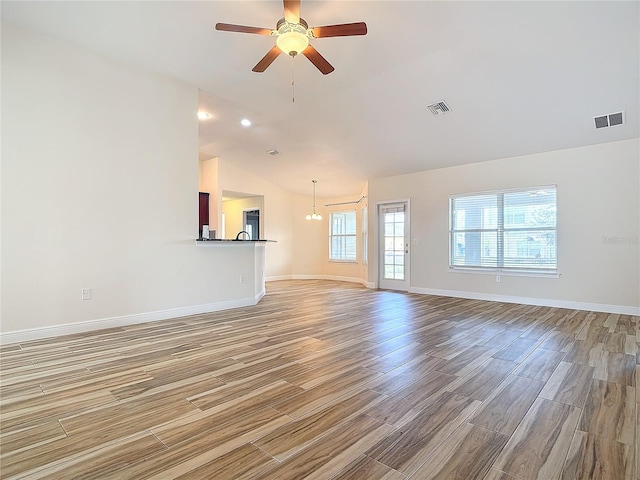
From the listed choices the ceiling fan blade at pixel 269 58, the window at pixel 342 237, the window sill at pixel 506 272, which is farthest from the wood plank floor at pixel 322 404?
the window at pixel 342 237

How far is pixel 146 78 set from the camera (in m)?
4.28

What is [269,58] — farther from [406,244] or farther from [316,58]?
[406,244]

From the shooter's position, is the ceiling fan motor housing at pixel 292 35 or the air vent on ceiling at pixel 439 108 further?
the air vent on ceiling at pixel 439 108

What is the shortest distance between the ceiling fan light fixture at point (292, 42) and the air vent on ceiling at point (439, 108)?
2681 mm

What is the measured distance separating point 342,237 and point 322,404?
25.2ft

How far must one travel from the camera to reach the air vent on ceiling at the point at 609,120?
4.45 metres

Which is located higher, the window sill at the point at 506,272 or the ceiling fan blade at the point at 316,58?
the ceiling fan blade at the point at 316,58

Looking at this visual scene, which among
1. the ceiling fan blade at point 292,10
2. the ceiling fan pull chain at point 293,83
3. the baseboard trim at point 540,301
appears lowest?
the baseboard trim at point 540,301

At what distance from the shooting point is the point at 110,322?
400cm

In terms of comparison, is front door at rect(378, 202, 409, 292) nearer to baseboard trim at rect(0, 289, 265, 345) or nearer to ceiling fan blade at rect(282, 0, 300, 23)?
baseboard trim at rect(0, 289, 265, 345)

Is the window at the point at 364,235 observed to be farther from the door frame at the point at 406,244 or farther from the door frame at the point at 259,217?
the door frame at the point at 259,217

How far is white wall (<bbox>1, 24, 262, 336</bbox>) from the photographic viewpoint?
135 inches

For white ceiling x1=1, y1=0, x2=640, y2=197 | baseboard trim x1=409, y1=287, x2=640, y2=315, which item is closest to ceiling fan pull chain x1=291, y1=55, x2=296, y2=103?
white ceiling x1=1, y1=0, x2=640, y2=197

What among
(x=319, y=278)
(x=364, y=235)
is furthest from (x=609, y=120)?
(x=319, y=278)
